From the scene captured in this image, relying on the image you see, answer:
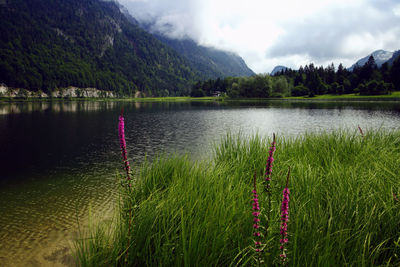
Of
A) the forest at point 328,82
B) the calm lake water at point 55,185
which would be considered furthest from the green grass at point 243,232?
the forest at point 328,82

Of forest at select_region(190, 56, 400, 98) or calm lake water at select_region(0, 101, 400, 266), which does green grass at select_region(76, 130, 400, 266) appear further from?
forest at select_region(190, 56, 400, 98)

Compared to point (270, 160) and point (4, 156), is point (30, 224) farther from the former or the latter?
point (4, 156)

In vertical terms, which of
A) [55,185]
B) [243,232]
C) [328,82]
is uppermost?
[328,82]

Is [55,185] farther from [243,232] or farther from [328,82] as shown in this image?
[328,82]

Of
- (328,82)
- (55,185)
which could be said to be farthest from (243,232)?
(328,82)

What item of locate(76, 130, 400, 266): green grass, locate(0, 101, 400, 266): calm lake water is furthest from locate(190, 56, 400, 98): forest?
locate(76, 130, 400, 266): green grass

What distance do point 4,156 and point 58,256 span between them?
1738cm

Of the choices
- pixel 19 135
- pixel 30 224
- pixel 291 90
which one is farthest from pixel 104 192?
pixel 291 90

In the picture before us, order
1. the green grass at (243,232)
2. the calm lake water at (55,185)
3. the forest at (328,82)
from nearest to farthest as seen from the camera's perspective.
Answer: the green grass at (243,232) → the calm lake water at (55,185) → the forest at (328,82)

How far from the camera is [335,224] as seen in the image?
3818mm

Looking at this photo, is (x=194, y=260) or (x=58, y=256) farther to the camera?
(x=58, y=256)

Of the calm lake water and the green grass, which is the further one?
the calm lake water

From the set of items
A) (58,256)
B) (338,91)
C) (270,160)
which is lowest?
(58,256)

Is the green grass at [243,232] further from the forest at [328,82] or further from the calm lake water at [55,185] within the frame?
→ the forest at [328,82]
